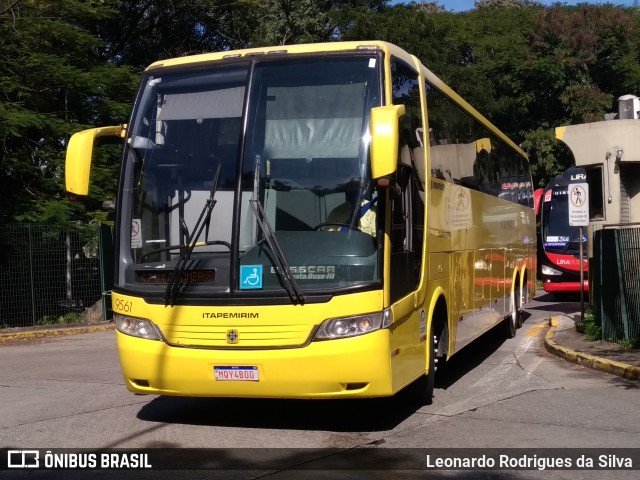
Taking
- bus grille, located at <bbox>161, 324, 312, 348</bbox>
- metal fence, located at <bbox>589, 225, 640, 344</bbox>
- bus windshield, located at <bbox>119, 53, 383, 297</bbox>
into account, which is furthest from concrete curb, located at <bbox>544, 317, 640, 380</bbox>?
bus grille, located at <bbox>161, 324, 312, 348</bbox>

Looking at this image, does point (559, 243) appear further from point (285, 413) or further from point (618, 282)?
point (285, 413)

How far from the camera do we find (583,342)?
13.3 m

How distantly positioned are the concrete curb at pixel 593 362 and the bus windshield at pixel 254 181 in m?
5.03

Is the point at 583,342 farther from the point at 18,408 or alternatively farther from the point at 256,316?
the point at 18,408

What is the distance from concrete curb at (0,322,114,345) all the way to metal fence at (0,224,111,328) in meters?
0.75

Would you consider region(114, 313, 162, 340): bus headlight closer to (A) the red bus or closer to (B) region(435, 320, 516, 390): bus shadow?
(B) region(435, 320, 516, 390): bus shadow

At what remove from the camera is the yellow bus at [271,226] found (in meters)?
7.03

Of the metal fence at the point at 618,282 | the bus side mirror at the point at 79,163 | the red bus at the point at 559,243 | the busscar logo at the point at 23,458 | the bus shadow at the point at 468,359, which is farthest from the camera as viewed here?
the red bus at the point at 559,243

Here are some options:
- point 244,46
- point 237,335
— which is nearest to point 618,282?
point 237,335

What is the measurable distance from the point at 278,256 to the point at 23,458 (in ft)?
8.81

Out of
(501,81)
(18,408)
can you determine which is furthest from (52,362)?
(501,81)

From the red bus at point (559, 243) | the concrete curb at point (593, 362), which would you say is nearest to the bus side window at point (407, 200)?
the concrete curb at point (593, 362)

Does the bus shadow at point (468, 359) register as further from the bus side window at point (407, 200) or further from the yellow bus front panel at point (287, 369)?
the yellow bus front panel at point (287, 369)

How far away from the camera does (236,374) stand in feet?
23.5
